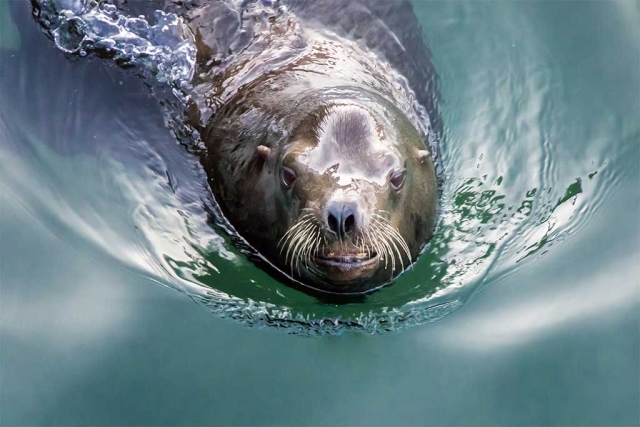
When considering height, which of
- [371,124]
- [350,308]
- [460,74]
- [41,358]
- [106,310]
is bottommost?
[41,358]

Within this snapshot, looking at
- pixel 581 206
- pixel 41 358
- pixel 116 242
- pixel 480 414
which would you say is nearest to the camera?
pixel 480 414

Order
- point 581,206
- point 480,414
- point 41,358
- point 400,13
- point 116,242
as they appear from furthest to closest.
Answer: point 400,13 → point 581,206 → point 116,242 → point 41,358 → point 480,414

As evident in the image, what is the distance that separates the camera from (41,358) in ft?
16.5

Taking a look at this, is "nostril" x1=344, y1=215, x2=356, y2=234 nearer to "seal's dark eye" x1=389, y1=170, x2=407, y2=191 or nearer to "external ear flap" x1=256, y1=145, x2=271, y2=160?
"seal's dark eye" x1=389, y1=170, x2=407, y2=191

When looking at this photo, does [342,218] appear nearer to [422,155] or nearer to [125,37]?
[422,155]

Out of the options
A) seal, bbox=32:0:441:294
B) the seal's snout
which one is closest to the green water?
seal, bbox=32:0:441:294

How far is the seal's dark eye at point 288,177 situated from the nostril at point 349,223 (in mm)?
543

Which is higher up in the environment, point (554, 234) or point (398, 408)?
point (554, 234)

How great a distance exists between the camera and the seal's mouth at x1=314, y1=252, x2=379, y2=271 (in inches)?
185

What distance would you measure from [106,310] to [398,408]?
1744 mm

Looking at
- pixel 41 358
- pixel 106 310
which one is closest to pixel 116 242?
pixel 106 310

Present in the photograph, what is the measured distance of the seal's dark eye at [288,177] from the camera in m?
4.99

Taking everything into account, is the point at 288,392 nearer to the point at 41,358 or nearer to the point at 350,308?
the point at 350,308

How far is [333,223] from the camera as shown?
457 centimetres
